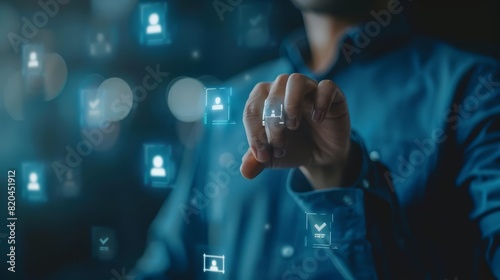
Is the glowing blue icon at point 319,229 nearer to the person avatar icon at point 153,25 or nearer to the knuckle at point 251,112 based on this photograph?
the knuckle at point 251,112

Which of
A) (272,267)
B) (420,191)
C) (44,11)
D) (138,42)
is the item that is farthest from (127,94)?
(420,191)

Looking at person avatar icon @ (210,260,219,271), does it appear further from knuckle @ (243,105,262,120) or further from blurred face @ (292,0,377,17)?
blurred face @ (292,0,377,17)

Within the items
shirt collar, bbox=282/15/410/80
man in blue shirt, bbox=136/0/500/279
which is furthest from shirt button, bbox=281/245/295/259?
shirt collar, bbox=282/15/410/80

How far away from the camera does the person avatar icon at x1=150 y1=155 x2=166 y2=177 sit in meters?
1.05

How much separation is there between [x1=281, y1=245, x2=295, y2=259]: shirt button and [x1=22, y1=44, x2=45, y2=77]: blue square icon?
71 cm

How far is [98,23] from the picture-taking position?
1105 millimetres

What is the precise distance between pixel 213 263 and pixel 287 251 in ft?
0.54

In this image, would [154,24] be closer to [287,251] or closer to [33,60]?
[33,60]

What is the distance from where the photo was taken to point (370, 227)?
0.89 meters

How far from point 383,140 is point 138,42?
57 cm

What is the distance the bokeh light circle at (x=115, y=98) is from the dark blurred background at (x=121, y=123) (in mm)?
18

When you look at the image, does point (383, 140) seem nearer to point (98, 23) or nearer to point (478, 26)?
point (478, 26)

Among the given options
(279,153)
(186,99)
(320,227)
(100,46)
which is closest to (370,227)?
(320,227)

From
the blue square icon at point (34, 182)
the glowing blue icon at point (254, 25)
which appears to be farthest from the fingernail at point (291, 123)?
the blue square icon at point (34, 182)
